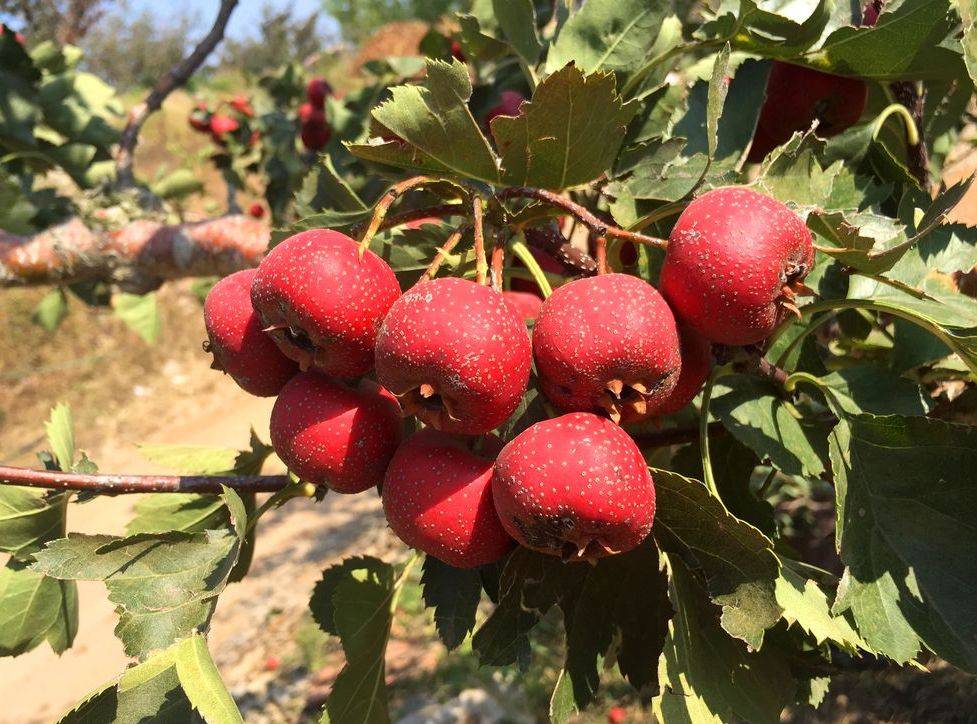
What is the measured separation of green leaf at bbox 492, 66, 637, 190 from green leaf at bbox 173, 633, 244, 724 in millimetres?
756

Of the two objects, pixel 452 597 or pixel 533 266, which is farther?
pixel 452 597

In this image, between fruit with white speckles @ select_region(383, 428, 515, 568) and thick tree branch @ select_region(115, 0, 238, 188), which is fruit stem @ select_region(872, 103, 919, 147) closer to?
fruit with white speckles @ select_region(383, 428, 515, 568)

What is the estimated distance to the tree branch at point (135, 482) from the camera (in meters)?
1.26

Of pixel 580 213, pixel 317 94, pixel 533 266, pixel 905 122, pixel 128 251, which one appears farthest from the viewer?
pixel 317 94

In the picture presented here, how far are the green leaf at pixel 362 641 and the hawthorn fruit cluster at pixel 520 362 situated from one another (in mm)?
316

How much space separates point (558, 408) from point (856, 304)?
44 cm

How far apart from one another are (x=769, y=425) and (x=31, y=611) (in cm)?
135

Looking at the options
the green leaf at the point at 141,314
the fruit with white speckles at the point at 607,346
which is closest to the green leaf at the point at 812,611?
the fruit with white speckles at the point at 607,346

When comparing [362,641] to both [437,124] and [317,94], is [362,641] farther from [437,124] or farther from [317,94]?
[317,94]

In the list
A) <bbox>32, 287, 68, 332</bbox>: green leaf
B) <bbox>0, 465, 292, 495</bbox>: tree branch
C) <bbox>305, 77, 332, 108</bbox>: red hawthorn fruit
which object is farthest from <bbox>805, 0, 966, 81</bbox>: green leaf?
<bbox>32, 287, 68, 332</bbox>: green leaf

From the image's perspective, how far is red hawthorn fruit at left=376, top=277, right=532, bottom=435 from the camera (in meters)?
0.83

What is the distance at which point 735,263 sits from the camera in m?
0.84

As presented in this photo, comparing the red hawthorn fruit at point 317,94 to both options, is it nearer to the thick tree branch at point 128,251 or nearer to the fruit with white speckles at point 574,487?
Result: the thick tree branch at point 128,251

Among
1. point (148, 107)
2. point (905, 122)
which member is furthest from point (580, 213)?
point (148, 107)
